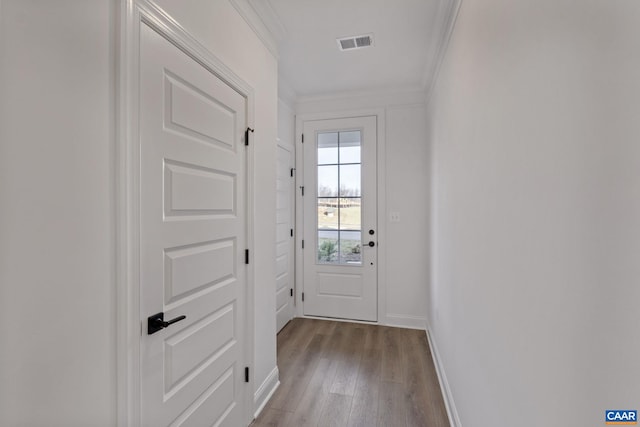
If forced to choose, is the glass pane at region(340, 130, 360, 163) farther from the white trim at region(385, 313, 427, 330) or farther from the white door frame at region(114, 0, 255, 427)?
the white door frame at region(114, 0, 255, 427)

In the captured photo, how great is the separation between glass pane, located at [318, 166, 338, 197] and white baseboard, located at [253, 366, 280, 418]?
78.3 inches

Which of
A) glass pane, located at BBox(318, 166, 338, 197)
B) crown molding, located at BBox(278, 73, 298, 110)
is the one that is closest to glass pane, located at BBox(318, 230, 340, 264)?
glass pane, located at BBox(318, 166, 338, 197)

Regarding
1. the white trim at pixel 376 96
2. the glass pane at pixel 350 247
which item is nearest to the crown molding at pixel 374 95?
the white trim at pixel 376 96

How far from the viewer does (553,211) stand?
2.41 ft

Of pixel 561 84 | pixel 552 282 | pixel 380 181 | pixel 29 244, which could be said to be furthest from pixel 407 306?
pixel 29 244

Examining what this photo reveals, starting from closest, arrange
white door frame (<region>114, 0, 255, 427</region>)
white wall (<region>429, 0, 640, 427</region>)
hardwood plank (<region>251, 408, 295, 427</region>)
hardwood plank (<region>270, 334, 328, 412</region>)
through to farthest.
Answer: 1. white wall (<region>429, 0, 640, 427</region>)
2. white door frame (<region>114, 0, 255, 427</region>)
3. hardwood plank (<region>251, 408, 295, 427</region>)
4. hardwood plank (<region>270, 334, 328, 412</region>)

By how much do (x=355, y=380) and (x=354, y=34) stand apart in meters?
2.64

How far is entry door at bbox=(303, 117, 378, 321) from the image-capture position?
3527mm

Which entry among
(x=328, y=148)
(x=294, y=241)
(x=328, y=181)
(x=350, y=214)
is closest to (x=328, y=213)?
(x=350, y=214)

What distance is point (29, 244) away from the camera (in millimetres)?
787

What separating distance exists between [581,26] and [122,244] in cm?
136

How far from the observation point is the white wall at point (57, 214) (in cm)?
75

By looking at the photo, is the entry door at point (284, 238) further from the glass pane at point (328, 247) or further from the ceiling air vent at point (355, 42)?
the ceiling air vent at point (355, 42)

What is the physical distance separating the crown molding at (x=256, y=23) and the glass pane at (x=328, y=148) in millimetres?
1433
